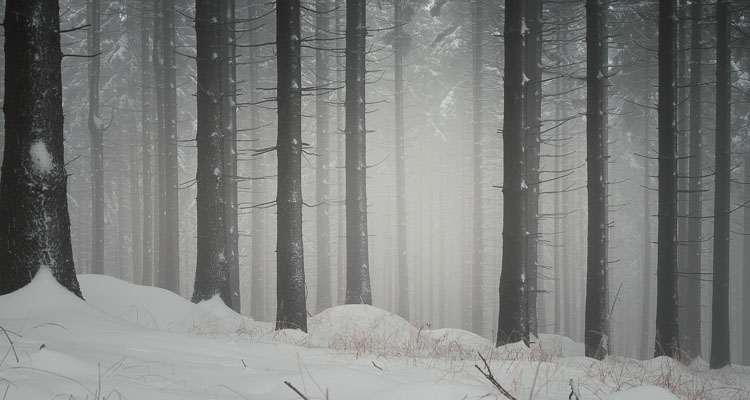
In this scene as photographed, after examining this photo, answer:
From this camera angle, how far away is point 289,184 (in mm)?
7391

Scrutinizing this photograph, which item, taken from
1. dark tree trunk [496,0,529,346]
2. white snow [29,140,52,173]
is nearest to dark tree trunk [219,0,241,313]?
dark tree trunk [496,0,529,346]

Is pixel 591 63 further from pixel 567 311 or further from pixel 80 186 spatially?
pixel 80 186

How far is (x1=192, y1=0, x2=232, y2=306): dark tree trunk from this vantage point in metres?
8.67

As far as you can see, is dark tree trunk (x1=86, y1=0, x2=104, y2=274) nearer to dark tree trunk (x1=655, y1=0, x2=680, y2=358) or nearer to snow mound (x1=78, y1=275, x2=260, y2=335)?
snow mound (x1=78, y1=275, x2=260, y2=335)

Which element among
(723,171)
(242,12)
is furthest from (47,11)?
(242,12)

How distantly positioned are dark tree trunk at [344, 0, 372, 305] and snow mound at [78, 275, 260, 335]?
4905mm

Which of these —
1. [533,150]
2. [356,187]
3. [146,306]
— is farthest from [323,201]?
[146,306]

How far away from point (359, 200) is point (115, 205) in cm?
2830

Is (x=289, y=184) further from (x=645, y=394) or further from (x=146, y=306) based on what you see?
(x=645, y=394)

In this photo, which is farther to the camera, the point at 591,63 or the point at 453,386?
the point at 591,63

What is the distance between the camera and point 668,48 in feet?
31.2

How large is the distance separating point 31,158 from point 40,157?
0.25 ft

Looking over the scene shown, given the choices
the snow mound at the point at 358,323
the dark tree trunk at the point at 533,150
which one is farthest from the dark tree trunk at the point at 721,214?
the snow mound at the point at 358,323

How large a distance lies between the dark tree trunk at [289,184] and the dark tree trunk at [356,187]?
4223mm
